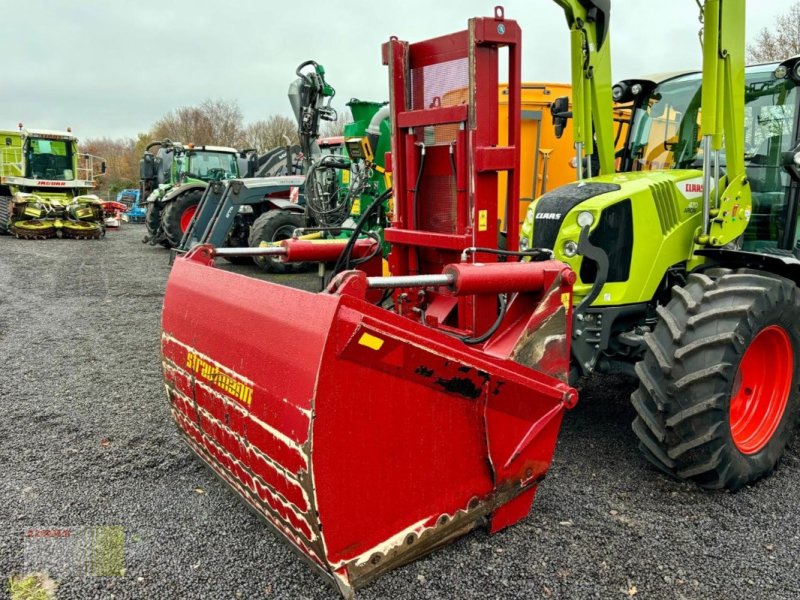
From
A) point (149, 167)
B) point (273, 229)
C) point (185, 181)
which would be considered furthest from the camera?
point (149, 167)

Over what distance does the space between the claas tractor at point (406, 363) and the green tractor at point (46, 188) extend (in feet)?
51.3

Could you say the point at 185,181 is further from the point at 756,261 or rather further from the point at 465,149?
the point at 756,261

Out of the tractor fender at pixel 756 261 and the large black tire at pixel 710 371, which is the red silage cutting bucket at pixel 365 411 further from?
the tractor fender at pixel 756 261

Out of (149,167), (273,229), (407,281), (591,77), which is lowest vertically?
(407,281)

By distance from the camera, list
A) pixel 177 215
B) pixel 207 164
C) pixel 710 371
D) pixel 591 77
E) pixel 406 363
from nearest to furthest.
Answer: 1. pixel 406 363
2. pixel 710 371
3. pixel 591 77
4. pixel 177 215
5. pixel 207 164

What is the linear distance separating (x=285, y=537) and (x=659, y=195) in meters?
2.63

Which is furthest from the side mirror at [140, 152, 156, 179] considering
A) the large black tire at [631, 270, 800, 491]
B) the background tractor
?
the large black tire at [631, 270, 800, 491]

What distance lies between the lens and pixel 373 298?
374 cm

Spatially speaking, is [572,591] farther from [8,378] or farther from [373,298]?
[8,378]

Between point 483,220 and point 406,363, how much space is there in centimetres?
98

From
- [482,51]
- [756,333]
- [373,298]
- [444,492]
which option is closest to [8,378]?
[373,298]

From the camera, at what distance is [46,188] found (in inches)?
724

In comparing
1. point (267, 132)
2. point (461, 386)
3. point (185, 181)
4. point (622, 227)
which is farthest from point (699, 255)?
point (267, 132)

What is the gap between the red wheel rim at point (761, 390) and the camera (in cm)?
339
